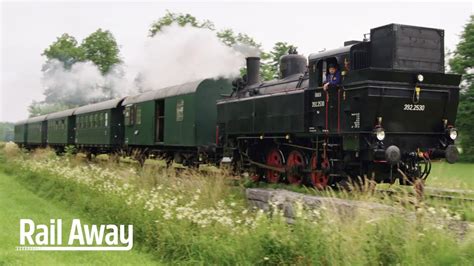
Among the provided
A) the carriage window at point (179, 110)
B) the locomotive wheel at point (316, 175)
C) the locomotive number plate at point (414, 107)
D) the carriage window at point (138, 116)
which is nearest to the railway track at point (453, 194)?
the locomotive wheel at point (316, 175)

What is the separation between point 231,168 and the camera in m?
14.8

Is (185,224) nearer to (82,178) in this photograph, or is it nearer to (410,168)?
(410,168)

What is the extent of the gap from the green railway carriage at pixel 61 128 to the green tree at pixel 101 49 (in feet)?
69.6

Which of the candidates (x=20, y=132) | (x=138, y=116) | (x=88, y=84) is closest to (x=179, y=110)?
(x=138, y=116)

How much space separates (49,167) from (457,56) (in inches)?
1355

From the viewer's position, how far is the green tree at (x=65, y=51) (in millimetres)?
63388

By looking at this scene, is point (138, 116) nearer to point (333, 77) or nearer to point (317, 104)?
point (317, 104)

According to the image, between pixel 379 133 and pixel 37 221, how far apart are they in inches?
276

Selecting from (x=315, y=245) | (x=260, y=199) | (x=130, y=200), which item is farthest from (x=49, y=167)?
(x=315, y=245)

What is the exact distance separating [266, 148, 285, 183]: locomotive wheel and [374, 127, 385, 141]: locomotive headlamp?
3353 mm

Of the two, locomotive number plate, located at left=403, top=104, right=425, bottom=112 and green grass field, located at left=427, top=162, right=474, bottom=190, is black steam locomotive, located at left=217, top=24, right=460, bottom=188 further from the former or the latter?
green grass field, located at left=427, top=162, right=474, bottom=190

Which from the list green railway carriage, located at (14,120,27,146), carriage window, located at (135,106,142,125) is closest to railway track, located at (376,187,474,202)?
carriage window, located at (135,106,142,125)

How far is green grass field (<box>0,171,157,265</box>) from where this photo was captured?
7688 mm

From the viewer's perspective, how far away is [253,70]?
16.4 metres
